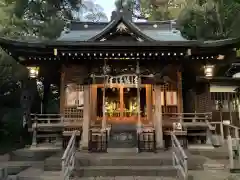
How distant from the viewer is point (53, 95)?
Answer: 2444cm

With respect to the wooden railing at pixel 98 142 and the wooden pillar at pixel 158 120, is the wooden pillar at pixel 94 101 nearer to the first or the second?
the wooden railing at pixel 98 142

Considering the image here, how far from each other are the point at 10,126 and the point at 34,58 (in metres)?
10.9

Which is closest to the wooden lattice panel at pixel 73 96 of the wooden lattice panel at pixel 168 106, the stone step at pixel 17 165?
the stone step at pixel 17 165

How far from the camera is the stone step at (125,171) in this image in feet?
28.6

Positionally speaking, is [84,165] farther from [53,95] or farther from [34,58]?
[53,95]

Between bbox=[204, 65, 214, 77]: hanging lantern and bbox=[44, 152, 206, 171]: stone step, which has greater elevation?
bbox=[204, 65, 214, 77]: hanging lantern

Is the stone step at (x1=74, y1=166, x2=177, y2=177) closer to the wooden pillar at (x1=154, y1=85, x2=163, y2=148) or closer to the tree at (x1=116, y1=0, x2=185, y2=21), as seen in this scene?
the wooden pillar at (x1=154, y1=85, x2=163, y2=148)

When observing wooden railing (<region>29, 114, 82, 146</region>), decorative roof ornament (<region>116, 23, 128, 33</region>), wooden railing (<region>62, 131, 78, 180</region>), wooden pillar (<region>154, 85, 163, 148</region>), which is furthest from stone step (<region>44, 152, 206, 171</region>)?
decorative roof ornament (<region>116, 23, 128, 33</region>)

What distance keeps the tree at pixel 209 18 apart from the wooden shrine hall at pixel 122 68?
7498 millimetres

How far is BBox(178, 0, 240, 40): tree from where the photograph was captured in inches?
763

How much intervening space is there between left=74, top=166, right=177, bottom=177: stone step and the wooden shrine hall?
2.52 m

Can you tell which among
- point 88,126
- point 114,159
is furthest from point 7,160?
point 114,159

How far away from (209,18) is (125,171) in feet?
53.1

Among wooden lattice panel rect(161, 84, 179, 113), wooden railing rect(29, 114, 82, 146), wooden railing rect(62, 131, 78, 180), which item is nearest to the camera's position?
wooden railing rect(62, 131, 78, 180)
